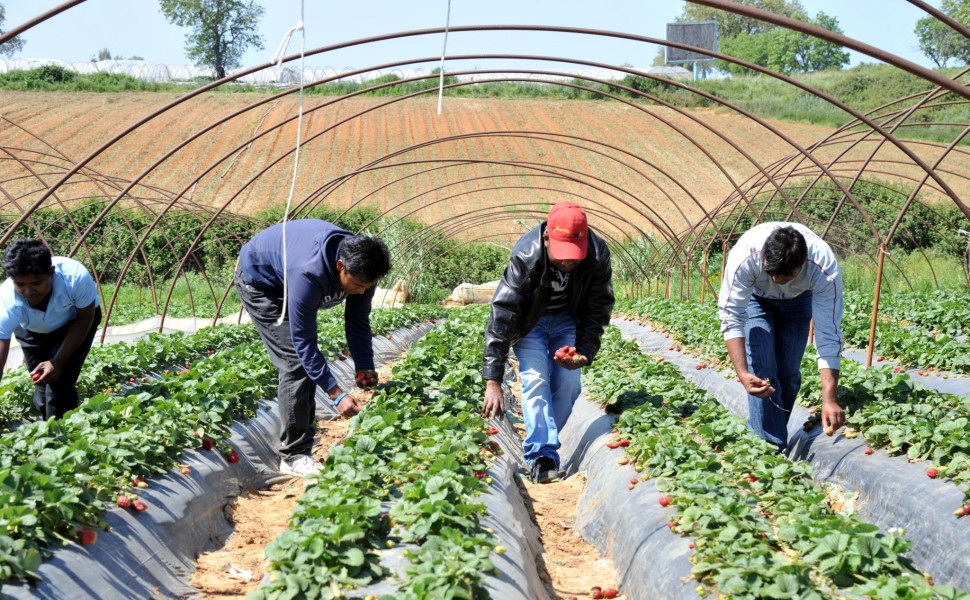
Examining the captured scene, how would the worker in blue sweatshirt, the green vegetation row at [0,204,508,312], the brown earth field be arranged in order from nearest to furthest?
the worker in blue sweatshirt
the green vegetation row at [0,204,508,312]
the brown earth field

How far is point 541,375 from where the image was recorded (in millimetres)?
5766

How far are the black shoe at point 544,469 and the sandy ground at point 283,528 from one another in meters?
0.15

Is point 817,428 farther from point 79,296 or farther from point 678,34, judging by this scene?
point 678,34

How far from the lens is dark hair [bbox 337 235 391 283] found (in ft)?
16.3

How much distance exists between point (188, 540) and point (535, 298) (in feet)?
7.76

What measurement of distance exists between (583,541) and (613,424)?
3.51 feet

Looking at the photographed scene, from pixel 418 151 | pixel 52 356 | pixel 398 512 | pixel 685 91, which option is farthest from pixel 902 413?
pixel 685 91

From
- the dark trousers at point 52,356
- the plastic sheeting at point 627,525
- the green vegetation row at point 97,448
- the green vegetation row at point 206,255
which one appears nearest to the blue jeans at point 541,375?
the plastic sheeting at point 627,525

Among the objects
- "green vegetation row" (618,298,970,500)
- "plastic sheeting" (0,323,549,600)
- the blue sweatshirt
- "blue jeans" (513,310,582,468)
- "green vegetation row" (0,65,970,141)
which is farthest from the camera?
"green vegetation row" (0,65,970,141)

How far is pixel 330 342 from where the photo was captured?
33.1 ft

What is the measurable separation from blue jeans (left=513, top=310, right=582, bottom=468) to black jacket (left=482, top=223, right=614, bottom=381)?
0.29 feet

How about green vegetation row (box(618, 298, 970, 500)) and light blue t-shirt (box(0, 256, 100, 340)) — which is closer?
green vegetation row (box(618, 298, 970, 500))

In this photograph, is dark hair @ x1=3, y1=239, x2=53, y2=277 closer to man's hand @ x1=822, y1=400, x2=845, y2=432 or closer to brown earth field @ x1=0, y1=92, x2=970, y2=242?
man's hand @ x1=822, y1=400, x2=845, y2=432

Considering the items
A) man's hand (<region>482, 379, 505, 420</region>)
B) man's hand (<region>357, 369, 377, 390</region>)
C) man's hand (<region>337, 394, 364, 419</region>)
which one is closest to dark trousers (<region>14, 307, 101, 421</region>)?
man's hand (<region>357, 369, 377, 390</region>)
